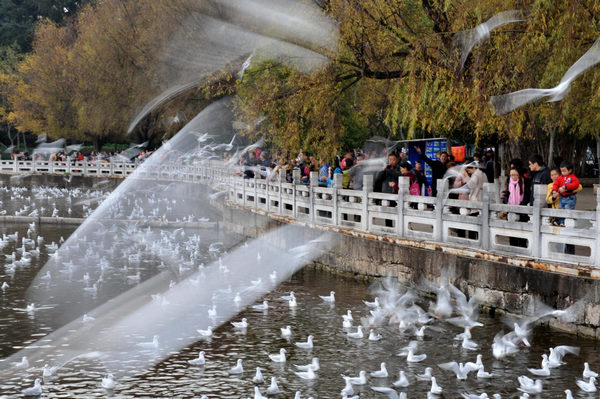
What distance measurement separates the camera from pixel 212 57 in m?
33.8

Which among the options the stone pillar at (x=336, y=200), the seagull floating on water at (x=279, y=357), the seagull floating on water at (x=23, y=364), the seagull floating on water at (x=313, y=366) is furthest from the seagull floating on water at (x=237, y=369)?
the stone pillar at (x=336, y=200)

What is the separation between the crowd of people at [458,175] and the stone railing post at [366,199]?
0.34 meters

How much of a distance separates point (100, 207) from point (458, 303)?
879 inches

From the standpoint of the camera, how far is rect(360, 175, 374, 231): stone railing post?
632 inches

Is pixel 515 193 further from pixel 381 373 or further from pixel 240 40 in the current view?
pixel 240 40

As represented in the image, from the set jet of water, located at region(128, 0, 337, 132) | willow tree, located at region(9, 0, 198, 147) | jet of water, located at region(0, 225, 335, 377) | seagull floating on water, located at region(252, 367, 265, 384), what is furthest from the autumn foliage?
willow tree, located at region(9, 0, 198, 147)

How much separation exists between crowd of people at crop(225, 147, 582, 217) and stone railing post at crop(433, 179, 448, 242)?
0.67ft

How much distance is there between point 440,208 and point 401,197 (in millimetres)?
1208

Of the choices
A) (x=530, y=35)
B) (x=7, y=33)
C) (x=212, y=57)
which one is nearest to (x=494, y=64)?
(x=530, y=35)

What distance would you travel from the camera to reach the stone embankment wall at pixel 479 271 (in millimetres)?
10953

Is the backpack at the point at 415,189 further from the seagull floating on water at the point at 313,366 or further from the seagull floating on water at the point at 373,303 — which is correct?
the seagull floating on water at the point at 313,366

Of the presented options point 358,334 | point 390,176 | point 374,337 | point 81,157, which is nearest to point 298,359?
point 358,334

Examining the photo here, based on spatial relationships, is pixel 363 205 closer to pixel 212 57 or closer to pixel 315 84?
pixel 315 84

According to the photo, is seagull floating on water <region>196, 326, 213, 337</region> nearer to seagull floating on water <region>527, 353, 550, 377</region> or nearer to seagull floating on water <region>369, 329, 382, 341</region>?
seagull floating on water <region>369, 329, 382, 341</region>
